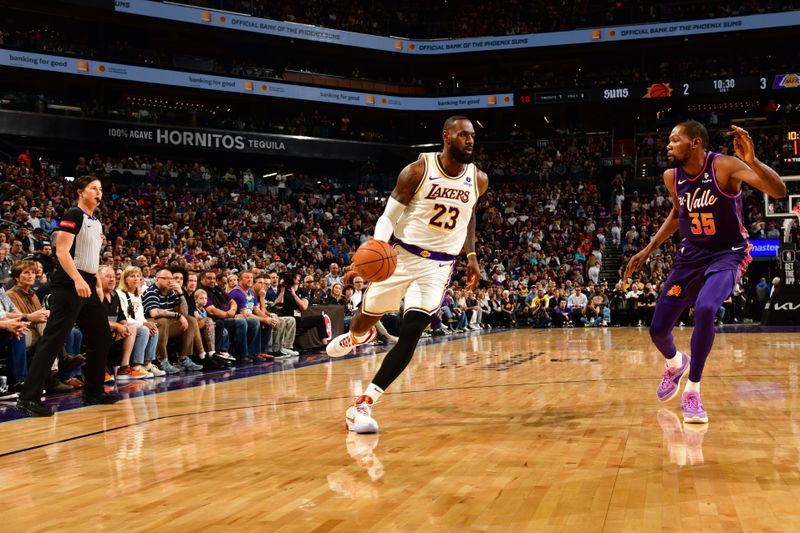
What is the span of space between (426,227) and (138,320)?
465 cm

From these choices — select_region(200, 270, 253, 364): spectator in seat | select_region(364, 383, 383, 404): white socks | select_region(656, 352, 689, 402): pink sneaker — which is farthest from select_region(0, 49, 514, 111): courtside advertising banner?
select_region(656, 352, 689, 402): pink sneaker

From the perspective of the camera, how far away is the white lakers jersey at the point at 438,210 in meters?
5.16

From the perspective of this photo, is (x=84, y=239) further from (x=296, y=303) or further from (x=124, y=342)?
(x=296, y=303)

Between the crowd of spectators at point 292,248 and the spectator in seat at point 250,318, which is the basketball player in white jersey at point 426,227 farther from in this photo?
the spectator in seat at point 250,318

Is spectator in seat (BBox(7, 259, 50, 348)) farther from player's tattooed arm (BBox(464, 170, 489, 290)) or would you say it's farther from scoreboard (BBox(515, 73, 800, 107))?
scoreboard (BBox(515, 73, 800, 107))

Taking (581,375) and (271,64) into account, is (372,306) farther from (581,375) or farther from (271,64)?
(271,64)

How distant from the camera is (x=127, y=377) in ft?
27.3

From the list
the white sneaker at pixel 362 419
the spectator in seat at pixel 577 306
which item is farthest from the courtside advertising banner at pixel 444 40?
the white sneaker at pixel 362 419

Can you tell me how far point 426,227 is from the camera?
5227 millimetres

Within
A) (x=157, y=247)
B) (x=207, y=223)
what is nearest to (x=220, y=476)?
(x=157, y=247)

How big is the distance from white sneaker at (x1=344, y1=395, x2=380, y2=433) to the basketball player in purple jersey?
6.62ft

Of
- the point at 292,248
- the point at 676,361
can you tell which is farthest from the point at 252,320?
the point at 292,248

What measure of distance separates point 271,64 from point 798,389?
109 feet

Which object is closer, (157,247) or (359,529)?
(359,529)
